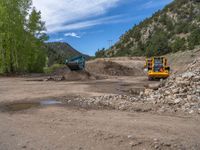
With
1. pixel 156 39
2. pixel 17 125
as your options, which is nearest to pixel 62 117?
pixel 17 125

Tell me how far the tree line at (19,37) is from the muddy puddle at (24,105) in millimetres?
26290

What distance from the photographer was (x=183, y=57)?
189ft

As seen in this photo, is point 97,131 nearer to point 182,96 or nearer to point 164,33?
point 182,96

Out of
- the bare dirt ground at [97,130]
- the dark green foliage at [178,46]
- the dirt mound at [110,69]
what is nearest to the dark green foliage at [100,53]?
the dark green foliage at [178,46]

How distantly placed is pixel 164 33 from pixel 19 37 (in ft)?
254

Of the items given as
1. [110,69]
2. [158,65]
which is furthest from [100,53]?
[158,65]

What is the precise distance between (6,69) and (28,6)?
8.36m

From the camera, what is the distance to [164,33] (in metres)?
114

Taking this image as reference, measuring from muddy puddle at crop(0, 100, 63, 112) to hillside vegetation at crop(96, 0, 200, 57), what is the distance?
252 ft

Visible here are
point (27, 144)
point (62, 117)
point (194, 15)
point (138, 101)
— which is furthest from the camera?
point (194, 15)

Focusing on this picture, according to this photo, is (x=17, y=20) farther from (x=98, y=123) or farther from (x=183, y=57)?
(x=98, y=123)

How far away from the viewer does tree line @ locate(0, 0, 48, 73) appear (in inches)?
1629

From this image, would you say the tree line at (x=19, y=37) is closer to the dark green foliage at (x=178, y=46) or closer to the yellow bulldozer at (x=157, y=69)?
the yellow bulldozer at (x=157, y=69)

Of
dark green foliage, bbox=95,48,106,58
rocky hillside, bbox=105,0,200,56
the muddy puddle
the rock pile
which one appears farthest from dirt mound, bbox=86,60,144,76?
dark green foliage, bbox=95,48,106,58
